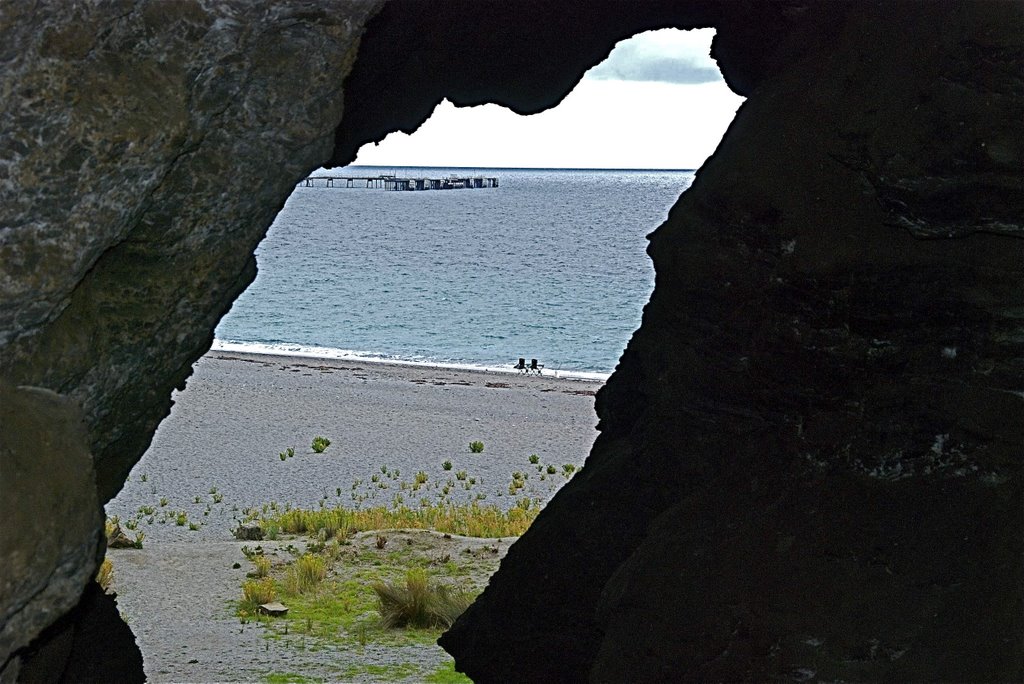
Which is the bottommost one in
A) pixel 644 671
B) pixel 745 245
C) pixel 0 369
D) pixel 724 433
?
pixel 644 671

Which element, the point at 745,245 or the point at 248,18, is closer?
the point at 248,18

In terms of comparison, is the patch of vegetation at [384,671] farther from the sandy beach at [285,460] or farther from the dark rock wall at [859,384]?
the dark rock wall at [859,384]

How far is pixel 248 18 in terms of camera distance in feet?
20.7

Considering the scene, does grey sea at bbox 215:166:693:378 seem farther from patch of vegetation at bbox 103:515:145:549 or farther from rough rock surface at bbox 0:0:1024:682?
rough rock surface at bbox 0:0:1024:682

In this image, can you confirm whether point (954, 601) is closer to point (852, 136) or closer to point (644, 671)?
point (644, 671)

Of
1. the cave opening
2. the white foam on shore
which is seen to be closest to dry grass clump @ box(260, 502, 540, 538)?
the cave opening

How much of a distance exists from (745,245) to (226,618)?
333 inches

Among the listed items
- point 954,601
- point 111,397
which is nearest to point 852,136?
point 954,601

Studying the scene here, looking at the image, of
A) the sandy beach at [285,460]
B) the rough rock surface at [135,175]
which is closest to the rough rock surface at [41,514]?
the rough rock surface at [135,175]

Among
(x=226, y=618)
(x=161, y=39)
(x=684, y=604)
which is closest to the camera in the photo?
(x=161, y=39)

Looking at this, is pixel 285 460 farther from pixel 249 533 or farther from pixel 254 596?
pixel 254 596

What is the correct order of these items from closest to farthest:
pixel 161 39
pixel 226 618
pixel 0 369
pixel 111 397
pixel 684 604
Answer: pixel 0 369 < pixel 161 39 < pixel 684 604 < pixel 111 397 < pixel 226 618

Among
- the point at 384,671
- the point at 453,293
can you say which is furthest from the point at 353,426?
the point at 453,293

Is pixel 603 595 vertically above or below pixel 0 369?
below
